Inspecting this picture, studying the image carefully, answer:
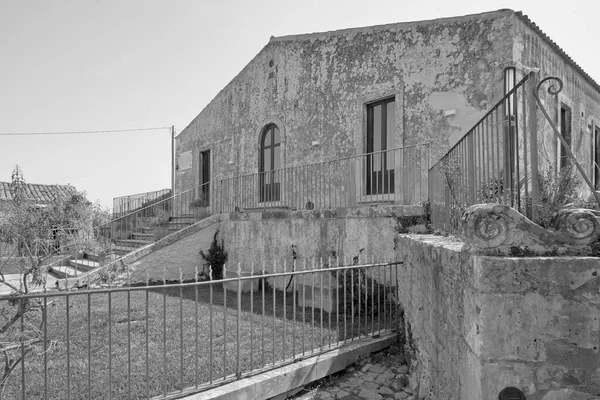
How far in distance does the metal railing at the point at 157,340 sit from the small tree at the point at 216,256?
2.50 meters

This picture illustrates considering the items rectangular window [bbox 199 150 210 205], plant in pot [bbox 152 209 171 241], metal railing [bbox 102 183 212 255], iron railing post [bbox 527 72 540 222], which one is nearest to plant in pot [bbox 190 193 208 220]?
metal railing [bbox 102 183 212 255]

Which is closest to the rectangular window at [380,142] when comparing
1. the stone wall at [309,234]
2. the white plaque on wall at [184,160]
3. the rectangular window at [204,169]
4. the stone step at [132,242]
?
the stone wall at [309,234]

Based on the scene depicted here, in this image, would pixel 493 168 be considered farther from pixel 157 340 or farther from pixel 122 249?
pixel 122 249

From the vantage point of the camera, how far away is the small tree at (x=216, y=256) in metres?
9.77

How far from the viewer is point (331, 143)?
953 centimetres

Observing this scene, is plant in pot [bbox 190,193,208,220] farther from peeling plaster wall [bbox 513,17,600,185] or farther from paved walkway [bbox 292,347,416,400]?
peeling plaster wall [bbox 513,17,600,185]

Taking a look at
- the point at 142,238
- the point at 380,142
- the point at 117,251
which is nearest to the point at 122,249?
the point at 117,251

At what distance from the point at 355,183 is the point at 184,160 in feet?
30.5

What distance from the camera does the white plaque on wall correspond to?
50.0 ft

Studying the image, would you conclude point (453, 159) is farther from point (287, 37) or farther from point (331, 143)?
point (287, 37)

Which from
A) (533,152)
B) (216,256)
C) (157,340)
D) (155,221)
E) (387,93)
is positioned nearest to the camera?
(533,152)

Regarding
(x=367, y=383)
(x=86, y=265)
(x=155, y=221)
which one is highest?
(x=155, y=221)

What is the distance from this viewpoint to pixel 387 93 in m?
8.45

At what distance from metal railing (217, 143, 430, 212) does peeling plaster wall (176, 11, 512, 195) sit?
1.16 ft
